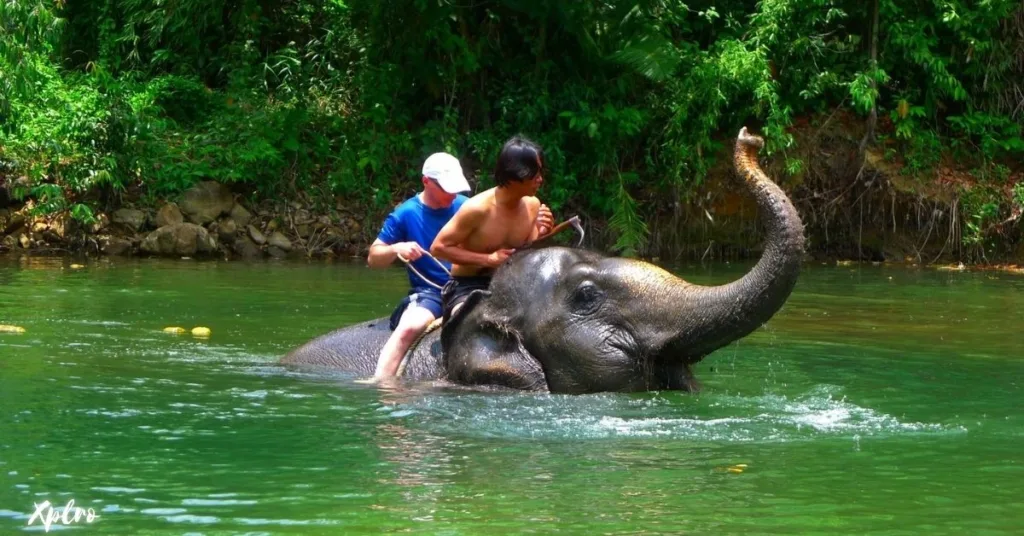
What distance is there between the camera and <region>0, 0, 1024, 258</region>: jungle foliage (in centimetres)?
1945

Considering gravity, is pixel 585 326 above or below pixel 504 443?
above

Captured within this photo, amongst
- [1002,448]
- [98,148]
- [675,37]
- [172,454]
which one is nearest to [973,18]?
[675,37]

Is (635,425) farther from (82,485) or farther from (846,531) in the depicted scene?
(82,485)

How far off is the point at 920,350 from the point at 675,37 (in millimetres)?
11135

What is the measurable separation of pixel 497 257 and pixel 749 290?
1.62 metres

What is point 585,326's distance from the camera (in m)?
7.93

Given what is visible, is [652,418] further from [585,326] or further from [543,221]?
[543,221]

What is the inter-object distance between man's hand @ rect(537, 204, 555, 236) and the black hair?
18.5 inches

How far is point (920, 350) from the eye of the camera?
35.6 feet

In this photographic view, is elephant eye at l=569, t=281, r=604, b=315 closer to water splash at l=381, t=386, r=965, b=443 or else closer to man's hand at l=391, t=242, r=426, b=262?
water splash at l=381, t=386, r=965, b=443

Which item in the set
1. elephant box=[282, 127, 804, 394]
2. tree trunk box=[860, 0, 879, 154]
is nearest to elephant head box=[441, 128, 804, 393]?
elephant box=[282, 127, 804, 394]
